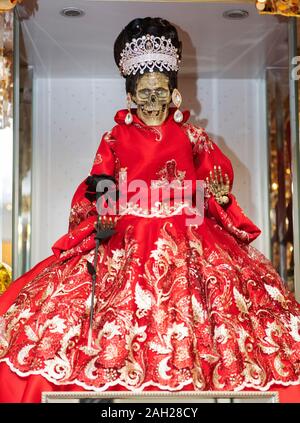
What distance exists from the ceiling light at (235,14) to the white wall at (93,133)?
849 mm

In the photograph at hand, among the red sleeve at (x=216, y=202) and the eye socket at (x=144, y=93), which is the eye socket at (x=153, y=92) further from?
the red sleeve at (x=216, y=202)

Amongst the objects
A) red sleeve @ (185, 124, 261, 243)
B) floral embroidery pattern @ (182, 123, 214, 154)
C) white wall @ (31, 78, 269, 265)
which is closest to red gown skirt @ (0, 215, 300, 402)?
red sleeve @ (185, 124, 261, 243)

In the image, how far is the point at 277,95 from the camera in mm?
5164

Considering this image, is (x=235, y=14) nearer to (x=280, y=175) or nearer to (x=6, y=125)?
(x=280, y=175)

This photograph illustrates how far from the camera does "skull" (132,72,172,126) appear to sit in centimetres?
381

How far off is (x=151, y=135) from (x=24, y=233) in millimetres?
1616

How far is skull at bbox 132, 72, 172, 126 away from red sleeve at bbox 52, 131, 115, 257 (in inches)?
7.9

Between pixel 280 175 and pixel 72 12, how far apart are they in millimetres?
1653

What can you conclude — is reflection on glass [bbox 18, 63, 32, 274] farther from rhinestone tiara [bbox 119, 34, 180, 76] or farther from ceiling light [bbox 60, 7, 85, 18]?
rhinestone tiara [bbox 119, 34, 180, 76]

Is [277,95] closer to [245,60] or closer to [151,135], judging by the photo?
[245,60]

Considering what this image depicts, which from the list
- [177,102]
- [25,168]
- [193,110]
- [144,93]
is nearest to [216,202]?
[177,102]

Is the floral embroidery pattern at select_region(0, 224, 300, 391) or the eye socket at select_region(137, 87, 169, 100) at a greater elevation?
the eye socket at select_region(137, 87, 169, 100)

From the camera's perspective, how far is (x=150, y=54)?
3791 mm
